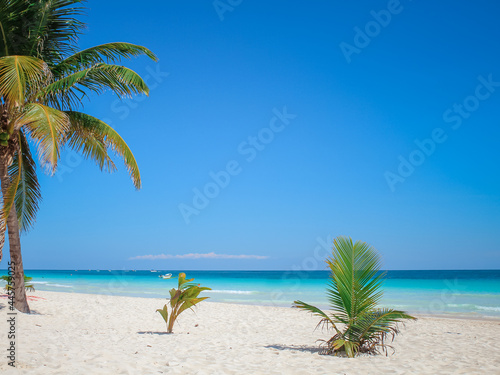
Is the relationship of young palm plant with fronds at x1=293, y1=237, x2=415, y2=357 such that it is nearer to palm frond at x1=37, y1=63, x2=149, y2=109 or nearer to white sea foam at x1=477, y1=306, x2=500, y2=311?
palm frond at x1=37, y1=63, x2=149, y2=109

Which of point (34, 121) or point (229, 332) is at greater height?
point (34, 121)

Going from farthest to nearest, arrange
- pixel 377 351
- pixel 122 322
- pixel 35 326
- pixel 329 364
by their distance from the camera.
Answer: pixel 122 322 < pixel 35 326 < pixel 377 351 < pixel 329 364

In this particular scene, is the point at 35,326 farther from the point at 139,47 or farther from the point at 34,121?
the point at 139,47

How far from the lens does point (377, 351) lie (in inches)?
226

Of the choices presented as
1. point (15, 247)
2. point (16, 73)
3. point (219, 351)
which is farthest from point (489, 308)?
point (16, 73)

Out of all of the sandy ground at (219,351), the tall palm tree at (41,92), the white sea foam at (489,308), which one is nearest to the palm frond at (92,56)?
the tall palm tree at (41,92)

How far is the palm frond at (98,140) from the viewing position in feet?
27.6

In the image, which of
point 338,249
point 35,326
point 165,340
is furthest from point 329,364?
point 35,326

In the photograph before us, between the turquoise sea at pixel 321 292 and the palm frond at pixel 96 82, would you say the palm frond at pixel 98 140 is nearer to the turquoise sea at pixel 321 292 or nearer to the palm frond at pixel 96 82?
the palm frond at pixel 96 82

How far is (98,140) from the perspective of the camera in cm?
909

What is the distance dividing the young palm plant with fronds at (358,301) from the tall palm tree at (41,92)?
525 cm

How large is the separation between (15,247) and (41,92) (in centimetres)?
334

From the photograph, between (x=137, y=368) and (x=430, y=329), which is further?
(x=430, y=329)

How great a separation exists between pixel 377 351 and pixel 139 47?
775 cm
